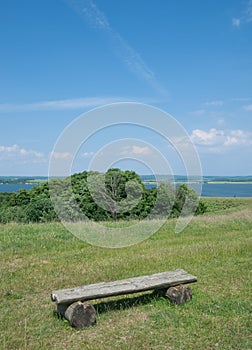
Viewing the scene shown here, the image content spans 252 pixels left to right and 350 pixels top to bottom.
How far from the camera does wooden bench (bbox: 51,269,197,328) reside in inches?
188

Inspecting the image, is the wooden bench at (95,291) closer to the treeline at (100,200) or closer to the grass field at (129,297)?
the grass field at (129,297)

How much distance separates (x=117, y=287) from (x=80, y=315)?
72 cm

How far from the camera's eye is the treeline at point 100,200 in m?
30.7

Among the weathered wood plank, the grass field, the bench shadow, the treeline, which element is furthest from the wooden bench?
the treeline

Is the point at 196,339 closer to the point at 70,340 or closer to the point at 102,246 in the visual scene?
the point at 70,340

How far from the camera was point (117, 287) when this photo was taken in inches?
205

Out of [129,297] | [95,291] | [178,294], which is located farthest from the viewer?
[129,297]

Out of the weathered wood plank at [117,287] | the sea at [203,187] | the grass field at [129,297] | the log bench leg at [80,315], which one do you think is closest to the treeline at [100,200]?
the sea at [203,187]

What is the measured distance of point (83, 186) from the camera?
3778 centimetres

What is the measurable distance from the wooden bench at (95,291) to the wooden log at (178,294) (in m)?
0.05

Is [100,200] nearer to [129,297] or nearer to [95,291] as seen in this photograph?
[129,297]

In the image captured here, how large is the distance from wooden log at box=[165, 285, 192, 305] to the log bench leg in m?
1.50

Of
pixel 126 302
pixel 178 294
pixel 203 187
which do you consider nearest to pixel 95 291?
pixel 126 302

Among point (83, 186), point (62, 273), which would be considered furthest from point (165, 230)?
point (83, 186)
